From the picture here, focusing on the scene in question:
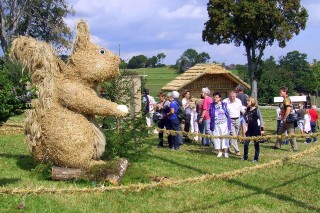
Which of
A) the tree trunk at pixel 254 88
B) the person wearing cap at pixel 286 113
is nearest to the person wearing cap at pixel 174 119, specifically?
the person wearing cap at pixel 286 113

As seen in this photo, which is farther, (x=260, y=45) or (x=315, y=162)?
(x=260, y=45)

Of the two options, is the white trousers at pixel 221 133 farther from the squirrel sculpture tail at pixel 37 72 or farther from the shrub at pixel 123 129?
the squirrel sculpture tail at pixel 37 72

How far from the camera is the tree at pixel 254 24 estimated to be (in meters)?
30.8

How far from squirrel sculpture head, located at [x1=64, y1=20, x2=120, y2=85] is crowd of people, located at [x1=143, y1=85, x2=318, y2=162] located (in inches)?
103

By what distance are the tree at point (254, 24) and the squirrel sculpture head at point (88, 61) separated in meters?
23.9

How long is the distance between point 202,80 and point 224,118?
37.6ft

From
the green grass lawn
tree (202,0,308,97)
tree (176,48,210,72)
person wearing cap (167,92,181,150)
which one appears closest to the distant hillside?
tree (176,48,210,72)

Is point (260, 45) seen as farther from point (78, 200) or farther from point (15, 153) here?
point (78, 200)

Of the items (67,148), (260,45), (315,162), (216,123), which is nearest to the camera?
(67,148)

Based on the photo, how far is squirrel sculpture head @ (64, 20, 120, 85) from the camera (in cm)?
784

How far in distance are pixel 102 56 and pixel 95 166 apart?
6.21 feet

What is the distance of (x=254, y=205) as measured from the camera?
6770 mm

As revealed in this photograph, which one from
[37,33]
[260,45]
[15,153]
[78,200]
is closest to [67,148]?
[78,200]

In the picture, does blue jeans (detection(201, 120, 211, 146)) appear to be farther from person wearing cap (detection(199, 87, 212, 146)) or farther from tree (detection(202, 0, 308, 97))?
tree (detection(202, 0, 308, 97))
